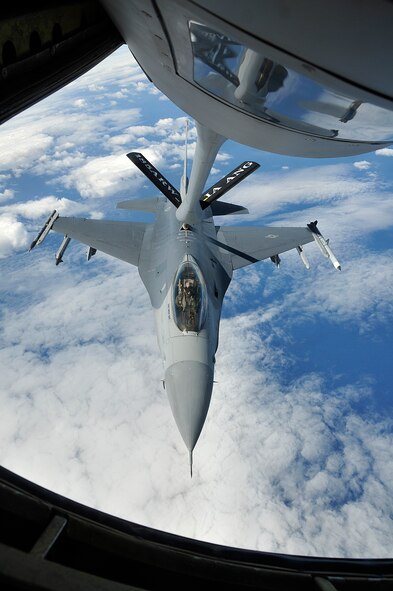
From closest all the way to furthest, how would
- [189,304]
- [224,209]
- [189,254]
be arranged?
1. [189,304]
2. [189,254]
3. [224,209]

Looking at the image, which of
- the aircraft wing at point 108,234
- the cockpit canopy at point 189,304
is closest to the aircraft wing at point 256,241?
the aircraft wing at point 108,234

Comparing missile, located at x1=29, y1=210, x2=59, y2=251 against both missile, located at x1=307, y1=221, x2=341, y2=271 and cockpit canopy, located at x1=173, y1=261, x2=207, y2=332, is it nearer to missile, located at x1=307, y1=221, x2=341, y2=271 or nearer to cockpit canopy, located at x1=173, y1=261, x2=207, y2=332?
cockpit canopy, located at x1=173, y1=261, x2=207, y2=332

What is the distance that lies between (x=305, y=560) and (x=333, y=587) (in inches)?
23.9

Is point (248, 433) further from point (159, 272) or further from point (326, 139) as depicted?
point (326, 139)

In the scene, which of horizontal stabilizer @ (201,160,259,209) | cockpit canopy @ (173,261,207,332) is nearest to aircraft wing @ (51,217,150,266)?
horizontal stabilizer @ (201,160,259,209)

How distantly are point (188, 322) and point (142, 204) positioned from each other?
8942mm

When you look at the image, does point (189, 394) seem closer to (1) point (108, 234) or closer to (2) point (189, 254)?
(2) point (189, 254)

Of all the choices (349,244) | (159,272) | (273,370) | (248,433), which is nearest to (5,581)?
(159,272)

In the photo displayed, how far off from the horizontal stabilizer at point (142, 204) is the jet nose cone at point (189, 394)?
8951 mm

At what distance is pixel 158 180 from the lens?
42.9 ft

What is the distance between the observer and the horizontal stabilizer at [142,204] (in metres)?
14.8

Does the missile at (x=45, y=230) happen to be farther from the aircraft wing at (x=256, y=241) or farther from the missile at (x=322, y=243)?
the missile at (x=322, y=243)

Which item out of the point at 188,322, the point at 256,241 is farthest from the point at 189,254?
the point at 256,241

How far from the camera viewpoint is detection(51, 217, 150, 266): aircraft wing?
12141 mm
